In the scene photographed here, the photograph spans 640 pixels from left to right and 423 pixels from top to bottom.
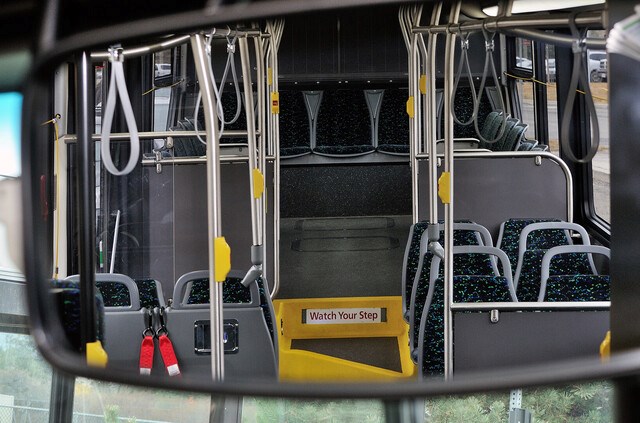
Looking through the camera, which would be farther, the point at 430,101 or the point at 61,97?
the point at 61,97

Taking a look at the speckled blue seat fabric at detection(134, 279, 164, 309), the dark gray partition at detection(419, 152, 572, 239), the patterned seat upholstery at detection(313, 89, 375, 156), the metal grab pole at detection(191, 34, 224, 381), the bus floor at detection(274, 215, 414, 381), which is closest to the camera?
the metal grab pole at detection(191, 34, 224, 381)

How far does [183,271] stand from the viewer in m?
4.57

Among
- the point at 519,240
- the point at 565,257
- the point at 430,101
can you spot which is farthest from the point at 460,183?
the point at 430,101

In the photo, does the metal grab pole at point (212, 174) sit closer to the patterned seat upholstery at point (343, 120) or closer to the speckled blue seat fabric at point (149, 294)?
the speckled blue seat fabric at point (149, 294)

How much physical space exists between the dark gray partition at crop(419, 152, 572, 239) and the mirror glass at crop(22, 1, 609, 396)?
0.01 metres

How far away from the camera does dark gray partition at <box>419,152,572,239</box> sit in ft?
17.3

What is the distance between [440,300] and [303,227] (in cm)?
441

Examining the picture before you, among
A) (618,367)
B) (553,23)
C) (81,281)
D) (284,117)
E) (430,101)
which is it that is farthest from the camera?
(284,117)

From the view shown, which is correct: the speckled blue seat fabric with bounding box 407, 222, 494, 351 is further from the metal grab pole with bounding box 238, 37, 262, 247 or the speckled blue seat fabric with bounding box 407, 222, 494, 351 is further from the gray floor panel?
the gray floor panel

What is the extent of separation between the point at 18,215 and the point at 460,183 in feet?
16.2

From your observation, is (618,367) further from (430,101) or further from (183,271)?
(183,271)

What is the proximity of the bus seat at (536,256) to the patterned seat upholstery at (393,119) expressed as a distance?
4.24 metres

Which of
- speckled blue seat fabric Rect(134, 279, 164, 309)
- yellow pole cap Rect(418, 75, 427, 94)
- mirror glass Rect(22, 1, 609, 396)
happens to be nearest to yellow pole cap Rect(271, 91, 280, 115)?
mirror glass Rect(22, 1, 609, 396)

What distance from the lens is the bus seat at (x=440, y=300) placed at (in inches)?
120
